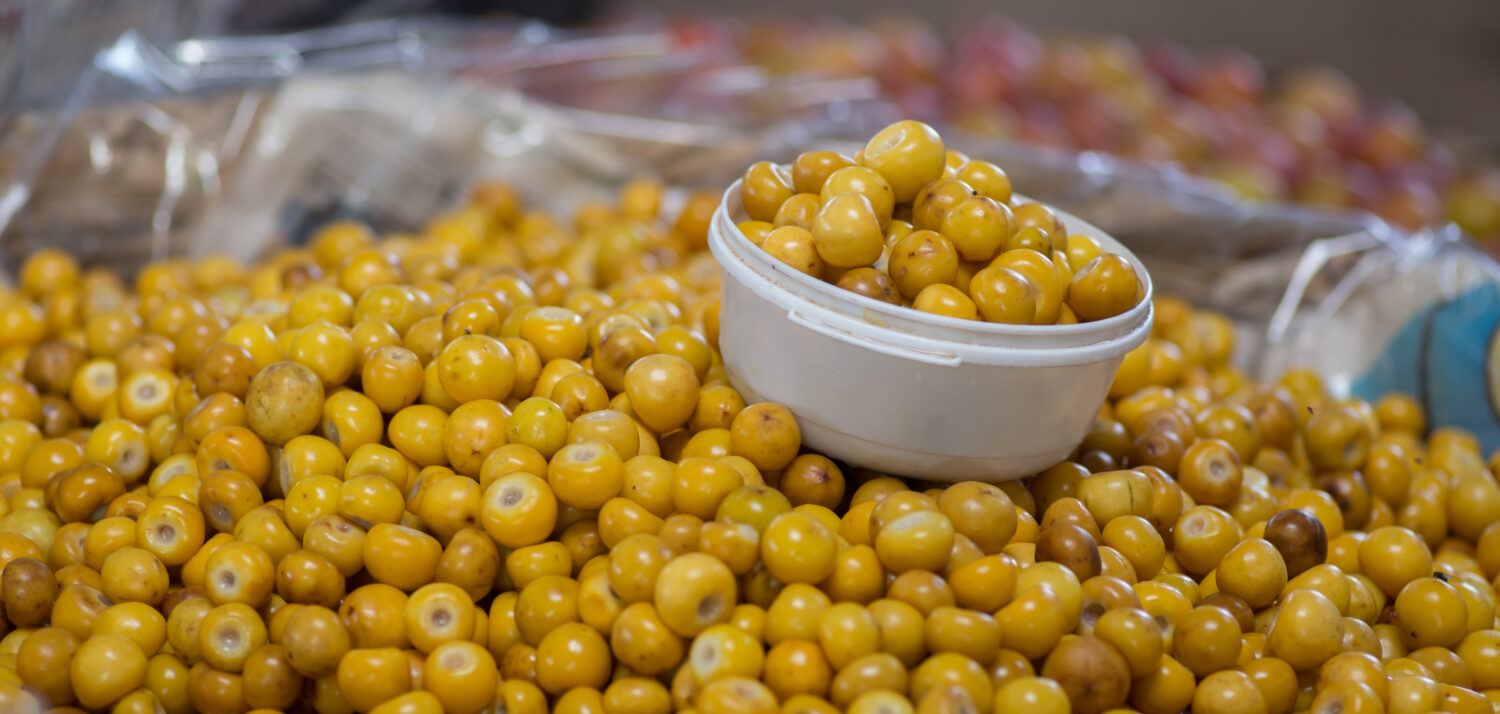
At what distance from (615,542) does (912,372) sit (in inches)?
25.1

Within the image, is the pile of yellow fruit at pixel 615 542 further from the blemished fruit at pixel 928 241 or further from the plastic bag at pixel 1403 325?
the plastic bag at pixel 1403 325

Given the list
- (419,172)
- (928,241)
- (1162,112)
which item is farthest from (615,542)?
(1162,112)

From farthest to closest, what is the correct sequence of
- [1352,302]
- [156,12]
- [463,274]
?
1. [156,12]
2. [1352,302]
3. [463,274]

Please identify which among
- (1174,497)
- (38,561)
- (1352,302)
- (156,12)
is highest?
(156,12)

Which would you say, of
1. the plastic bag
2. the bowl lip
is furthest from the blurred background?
the bowl lip

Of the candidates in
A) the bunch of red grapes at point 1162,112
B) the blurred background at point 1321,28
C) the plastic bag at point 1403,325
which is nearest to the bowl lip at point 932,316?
the plastic bag at point 1403,325

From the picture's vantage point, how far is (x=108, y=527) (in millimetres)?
2215

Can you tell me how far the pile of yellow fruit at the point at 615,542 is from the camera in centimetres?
190

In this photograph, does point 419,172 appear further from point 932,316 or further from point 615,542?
point 932,316

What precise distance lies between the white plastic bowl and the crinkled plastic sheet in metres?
1.88

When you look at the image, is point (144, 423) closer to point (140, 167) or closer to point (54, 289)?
point (54, 289)

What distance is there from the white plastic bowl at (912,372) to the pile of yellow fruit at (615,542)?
0.09 meters

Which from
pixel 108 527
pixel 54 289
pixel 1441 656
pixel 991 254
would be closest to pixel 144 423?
pixel 108 527

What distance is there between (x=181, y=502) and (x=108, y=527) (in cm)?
15
